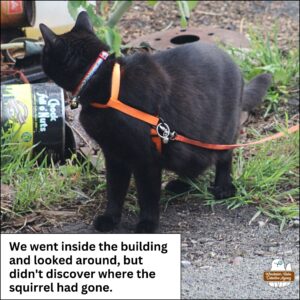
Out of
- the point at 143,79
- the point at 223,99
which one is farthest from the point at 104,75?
the point at 223,99

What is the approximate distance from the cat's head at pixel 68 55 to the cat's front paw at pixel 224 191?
3.25 ft

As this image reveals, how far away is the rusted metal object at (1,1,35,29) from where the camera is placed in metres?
4.97

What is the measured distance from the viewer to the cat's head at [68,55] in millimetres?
3166

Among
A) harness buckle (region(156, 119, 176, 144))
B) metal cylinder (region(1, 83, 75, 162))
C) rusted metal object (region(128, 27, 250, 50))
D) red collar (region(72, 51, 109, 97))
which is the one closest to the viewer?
red collar (region(72, 51, 109, 97))

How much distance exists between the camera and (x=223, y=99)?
3699mm

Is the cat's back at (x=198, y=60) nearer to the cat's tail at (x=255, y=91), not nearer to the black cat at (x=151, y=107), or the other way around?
the black cat at (x=151, y=107)

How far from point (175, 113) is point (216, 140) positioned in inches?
14.2

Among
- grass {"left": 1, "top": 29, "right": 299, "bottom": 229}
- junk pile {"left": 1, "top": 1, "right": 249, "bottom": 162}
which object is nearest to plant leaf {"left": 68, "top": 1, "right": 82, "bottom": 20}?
junk pile {"left": 1, "top": 1, "right": 249, "bottom": 162}

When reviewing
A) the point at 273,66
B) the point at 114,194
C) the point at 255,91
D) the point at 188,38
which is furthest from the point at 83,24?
the point at 188,38

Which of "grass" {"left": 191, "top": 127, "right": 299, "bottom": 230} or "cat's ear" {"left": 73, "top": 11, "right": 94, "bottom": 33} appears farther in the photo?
"grass" {"left": 191, "top": 127, "right": 299, "bottom": 230}

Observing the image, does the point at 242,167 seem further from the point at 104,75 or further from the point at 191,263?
the point at 104,75

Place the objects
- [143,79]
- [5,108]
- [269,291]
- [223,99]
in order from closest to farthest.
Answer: [269,291]
[143,79]
[223,99]
[5,108]

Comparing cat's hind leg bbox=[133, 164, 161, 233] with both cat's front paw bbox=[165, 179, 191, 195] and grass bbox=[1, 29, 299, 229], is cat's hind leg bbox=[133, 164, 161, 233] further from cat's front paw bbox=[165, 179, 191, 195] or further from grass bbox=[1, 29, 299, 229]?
cat's front paw bbox=[165, 179, 191, 195]

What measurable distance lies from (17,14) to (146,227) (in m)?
2.17
